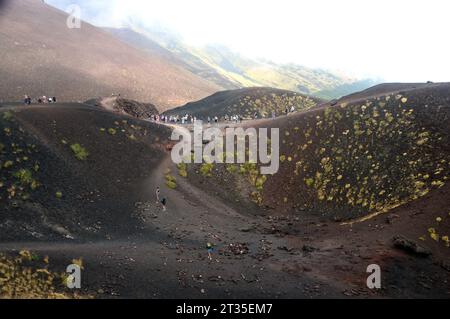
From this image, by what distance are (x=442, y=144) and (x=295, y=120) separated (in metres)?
22.6

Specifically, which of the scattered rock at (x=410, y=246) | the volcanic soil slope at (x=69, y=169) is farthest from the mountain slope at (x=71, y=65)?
the scattered rock at (x=410, y=246)

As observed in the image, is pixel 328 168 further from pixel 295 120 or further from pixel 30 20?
pixel 30 20

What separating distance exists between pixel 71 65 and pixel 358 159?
120 meters

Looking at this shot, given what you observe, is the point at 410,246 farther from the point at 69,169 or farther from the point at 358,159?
the point at 69,169

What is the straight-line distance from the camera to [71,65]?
137875 millimetres

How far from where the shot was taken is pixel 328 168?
4869 centimetres

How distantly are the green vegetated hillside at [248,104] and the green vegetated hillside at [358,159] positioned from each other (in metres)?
49.2

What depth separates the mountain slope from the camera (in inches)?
4719

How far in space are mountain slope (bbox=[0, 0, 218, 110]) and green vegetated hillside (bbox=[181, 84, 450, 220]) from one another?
85.3m

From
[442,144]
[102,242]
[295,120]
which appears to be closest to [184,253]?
[102,242]

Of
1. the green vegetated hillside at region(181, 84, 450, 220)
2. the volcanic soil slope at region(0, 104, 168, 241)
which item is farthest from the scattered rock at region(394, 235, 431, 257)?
the volcanic soil slope at region(0, 104, 168, 241)

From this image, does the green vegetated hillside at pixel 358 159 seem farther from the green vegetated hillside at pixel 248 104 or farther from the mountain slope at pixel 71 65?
the mountain slope at pixel 71 65

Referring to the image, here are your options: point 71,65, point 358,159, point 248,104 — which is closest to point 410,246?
point 358,159
